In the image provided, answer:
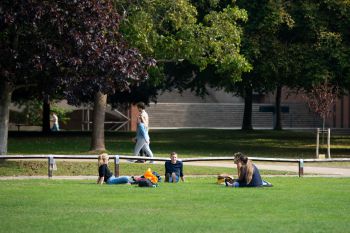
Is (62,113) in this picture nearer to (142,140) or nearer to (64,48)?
(142,140)

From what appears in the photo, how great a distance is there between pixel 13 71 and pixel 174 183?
6659 mm

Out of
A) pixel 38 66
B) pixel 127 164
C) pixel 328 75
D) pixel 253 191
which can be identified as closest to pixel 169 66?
pixel 328 75

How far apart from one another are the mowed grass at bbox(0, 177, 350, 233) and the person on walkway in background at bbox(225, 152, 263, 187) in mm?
499

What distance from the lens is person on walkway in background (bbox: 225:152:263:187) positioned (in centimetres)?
2264

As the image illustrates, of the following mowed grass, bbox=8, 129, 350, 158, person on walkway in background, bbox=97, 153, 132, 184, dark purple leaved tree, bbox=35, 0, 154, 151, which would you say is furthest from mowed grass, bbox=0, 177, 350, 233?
mowed grass, bbox=8, 129, 350, 158

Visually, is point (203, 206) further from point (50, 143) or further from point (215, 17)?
point (50, 143)

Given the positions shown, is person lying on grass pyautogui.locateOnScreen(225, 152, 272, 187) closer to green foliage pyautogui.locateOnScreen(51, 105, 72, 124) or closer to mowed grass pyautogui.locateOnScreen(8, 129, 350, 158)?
mowed grass pyautogui.locateOnScreen(8, 129, 350, 158)

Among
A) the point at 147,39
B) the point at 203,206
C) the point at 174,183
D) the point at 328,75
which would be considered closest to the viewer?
the point at 203,206

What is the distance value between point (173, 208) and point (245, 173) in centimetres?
508

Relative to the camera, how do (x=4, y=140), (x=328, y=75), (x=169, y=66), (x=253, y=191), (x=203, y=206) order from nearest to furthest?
(x=203, y=206)
(x=253, y=191)
(x=4, y=140)
(x=328, y=75)
(x=169, y=66)

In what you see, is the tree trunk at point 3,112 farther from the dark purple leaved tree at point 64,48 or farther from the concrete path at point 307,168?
the concrete path at point 307,168

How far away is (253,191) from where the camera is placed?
21797 millimetres

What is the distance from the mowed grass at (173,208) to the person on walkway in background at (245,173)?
0.50m

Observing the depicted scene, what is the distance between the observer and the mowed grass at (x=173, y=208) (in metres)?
15.4
